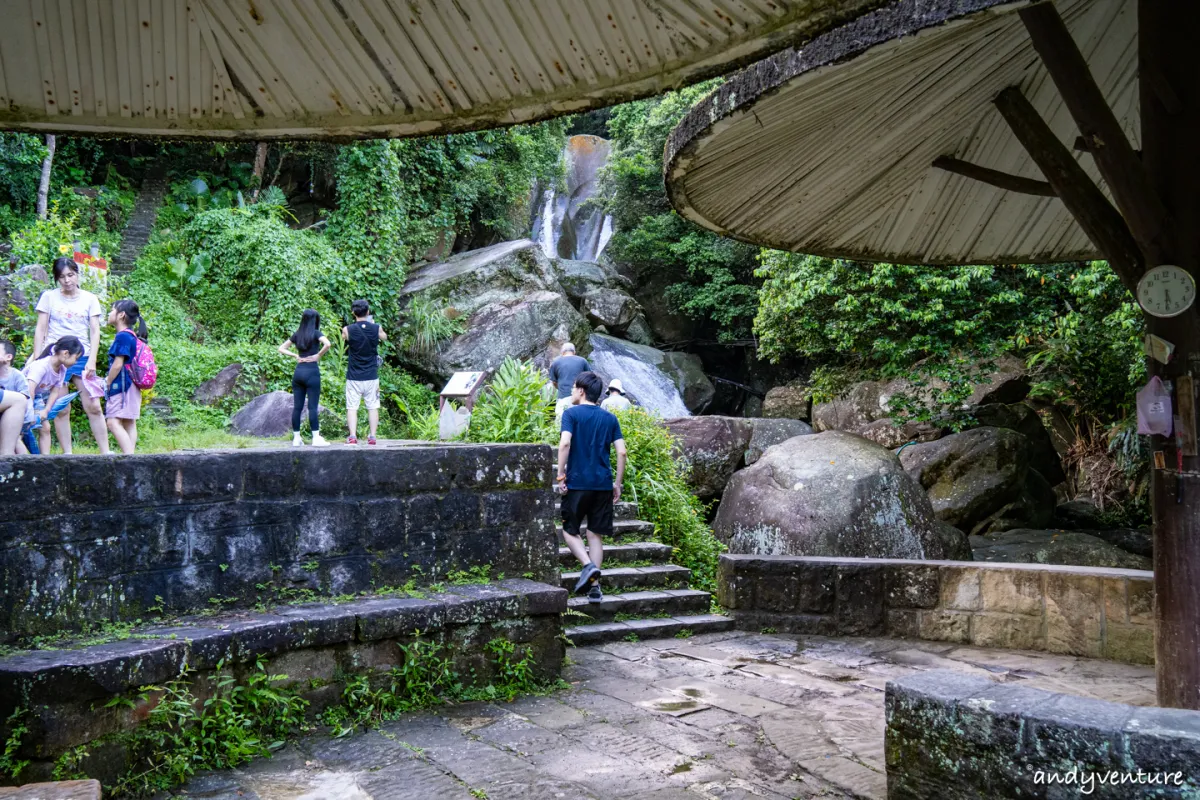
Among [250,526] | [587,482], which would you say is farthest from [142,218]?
[250,526]

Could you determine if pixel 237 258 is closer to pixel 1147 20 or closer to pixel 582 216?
pixel 582 216

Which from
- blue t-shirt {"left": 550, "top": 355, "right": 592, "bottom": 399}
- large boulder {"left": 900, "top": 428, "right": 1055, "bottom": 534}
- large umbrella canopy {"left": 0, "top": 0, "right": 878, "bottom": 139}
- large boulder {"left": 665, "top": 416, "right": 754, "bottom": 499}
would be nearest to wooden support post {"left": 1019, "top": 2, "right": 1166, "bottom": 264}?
large umbrella canopy {"left": 0, "top": 0, "right": 878, "bottom": 139}

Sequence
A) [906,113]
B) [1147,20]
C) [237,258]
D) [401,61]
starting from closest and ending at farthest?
[401,61] < [1147,20] < [906,113] < [237,258]

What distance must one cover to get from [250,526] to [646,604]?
3.41m

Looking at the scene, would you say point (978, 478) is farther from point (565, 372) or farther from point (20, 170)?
point (20, 170)

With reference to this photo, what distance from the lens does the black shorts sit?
21.6ft

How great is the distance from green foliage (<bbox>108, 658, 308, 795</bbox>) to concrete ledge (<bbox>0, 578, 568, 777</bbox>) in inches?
2.6

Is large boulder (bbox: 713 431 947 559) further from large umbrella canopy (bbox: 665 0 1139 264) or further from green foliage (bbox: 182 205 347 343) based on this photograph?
green foliage (bbox: 182 205 347 343)

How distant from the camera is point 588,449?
659cm

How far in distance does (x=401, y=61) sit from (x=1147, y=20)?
3.39 m

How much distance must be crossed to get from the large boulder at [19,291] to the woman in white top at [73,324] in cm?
468

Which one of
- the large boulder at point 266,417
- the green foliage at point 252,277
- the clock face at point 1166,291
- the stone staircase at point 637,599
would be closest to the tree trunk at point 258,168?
the green foliage at point 252,277

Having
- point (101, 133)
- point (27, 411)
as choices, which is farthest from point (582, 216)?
point (101, 133)

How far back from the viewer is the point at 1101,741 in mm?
2590
